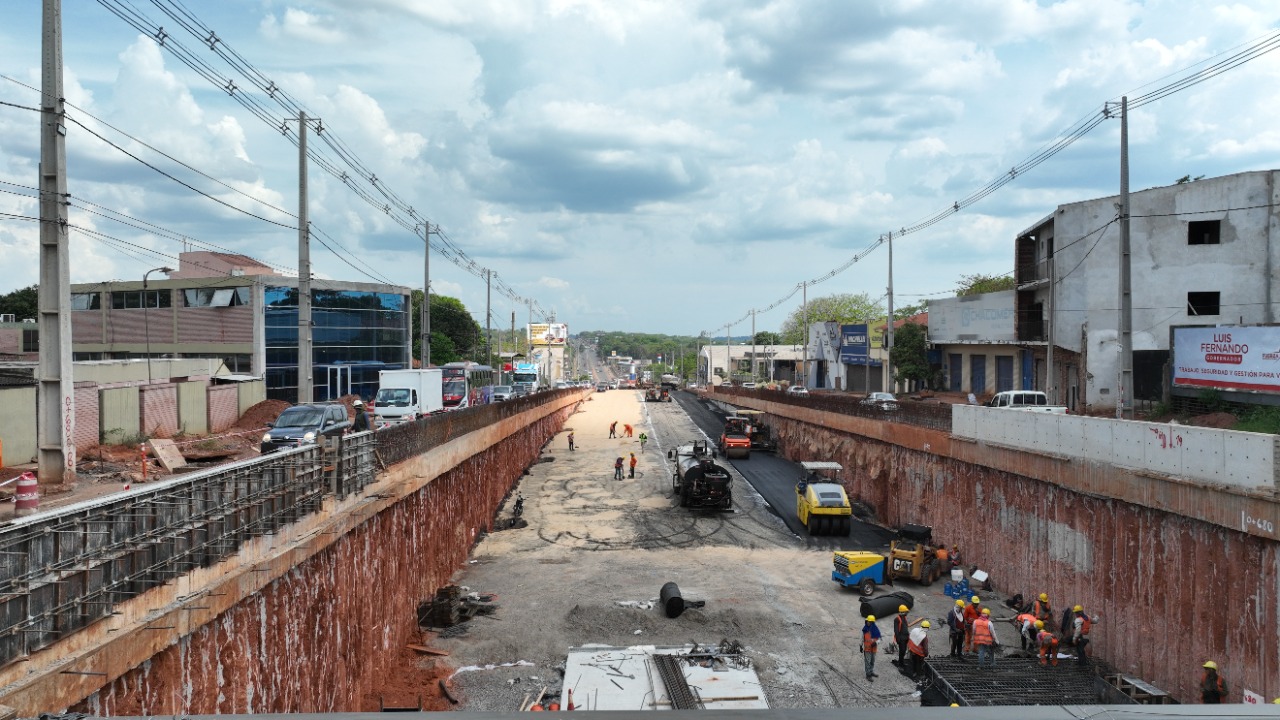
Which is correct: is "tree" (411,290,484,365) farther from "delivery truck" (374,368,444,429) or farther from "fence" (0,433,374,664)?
"fence" (0,433,374,664)

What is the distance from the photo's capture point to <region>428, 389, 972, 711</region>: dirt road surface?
20625 mm

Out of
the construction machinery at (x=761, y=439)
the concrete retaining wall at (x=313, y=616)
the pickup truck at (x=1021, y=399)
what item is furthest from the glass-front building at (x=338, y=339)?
the pickup truck at (x=1021, y=399)

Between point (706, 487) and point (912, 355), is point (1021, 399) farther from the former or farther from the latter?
point (912, 355)

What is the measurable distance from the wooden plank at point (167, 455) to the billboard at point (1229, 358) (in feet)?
118

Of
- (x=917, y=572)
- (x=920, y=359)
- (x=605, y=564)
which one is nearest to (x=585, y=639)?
(x=605, y=564)

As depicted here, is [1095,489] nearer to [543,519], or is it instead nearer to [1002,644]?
[1002,644]

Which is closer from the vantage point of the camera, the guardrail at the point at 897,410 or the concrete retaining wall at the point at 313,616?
the concrete retaining wall at the point at 313,616

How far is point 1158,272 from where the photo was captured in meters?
46.0

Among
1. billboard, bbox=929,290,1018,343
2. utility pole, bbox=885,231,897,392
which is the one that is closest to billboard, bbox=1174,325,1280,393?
billboard, bbox=929,290,1018,343

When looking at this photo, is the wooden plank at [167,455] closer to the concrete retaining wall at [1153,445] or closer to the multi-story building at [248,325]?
the concrete retaining wall at [1153,445]

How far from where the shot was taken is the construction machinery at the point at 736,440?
62.3 metres

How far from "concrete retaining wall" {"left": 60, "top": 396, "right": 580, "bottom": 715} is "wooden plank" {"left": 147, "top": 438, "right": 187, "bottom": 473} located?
7917 mm

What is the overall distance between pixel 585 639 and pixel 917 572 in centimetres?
1217

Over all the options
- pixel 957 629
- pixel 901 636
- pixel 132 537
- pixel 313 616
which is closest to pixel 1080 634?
pixel 957 629
